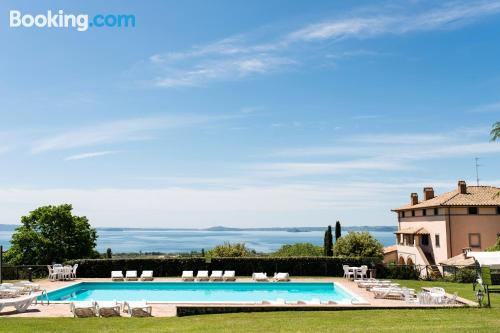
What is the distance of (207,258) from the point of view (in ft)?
103

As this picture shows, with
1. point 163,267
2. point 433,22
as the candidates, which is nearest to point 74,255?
point 163,267

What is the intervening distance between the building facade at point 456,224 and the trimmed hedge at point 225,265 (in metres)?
14.8

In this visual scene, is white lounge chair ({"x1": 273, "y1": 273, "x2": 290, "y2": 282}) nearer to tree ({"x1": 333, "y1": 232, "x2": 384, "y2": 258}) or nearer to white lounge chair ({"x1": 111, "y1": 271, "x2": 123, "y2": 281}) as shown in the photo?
tree ({"x1": 333, "y1": 232, "x2": 384, "y2": 258})

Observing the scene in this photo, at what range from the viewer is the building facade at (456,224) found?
42.1 metres

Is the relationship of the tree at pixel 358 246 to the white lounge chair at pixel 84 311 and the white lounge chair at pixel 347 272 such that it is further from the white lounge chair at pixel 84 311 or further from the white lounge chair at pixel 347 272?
the white lounge chair at pixel 84 311

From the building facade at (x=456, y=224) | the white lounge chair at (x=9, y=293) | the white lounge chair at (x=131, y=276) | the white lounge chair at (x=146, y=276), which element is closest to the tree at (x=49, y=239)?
the white lounge chair at (x=131, y=276)

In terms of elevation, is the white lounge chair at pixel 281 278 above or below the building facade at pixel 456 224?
below

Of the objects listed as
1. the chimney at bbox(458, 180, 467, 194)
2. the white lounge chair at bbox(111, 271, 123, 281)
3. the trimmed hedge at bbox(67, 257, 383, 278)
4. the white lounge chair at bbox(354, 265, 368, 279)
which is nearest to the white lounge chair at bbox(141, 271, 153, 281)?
the white lounge chair at bbox(111, 271, 123, 281)

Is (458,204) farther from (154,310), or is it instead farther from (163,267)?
(154,310)

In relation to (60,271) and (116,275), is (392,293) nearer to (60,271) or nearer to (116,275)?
(116,275)

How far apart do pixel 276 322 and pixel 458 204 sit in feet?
106

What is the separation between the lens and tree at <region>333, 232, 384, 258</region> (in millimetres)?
33375

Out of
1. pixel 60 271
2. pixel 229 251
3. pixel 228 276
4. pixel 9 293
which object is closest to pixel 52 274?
pixel 60 271

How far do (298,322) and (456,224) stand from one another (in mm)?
32099
